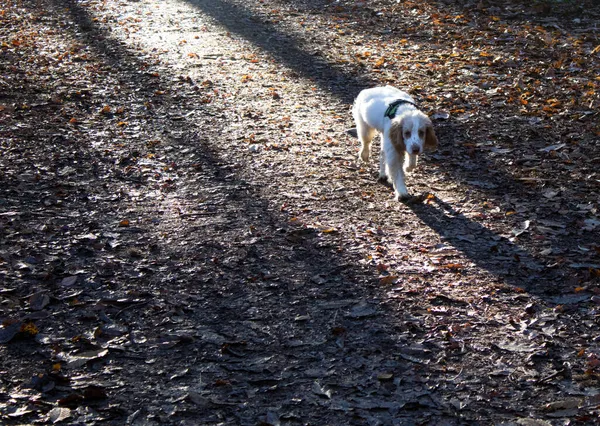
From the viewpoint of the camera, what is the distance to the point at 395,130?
246 inches

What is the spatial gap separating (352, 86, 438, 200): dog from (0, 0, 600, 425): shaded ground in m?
0.28

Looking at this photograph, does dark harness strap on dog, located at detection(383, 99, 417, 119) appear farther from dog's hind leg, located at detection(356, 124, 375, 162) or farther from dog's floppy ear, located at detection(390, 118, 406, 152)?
dog's hind leg, located at detection(356, 124, 375, 162)

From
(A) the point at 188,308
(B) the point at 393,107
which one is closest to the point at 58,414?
(A) the point at 188,308

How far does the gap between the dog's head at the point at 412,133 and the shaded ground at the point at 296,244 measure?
620 mm

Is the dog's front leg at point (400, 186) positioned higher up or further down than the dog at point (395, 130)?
further down

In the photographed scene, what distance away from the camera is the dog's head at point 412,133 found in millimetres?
6102

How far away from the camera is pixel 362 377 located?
3920 mm

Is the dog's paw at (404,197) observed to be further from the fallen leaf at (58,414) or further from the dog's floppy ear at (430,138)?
the fallen leaf at (58,414)

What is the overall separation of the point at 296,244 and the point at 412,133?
62.1 inches

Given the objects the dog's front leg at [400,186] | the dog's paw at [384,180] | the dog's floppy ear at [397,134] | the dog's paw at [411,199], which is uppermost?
the dog's floppy ear at [397,134]

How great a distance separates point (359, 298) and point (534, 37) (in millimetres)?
8511

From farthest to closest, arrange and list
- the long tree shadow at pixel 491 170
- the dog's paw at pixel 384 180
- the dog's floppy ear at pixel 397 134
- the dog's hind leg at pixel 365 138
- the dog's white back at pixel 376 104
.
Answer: the dog's hind leg at pixel 365 138 → the dog's paw at pixel 384 180 → the dog's white back at pixel 376 104 → the dog's floppy ear at pixel 397 134 → the long tree shadow at pixel 491 170

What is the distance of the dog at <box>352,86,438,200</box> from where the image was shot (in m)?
6.14

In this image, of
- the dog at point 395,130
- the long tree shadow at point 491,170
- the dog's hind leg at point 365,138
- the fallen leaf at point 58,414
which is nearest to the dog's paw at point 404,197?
the dog at point 395,130
